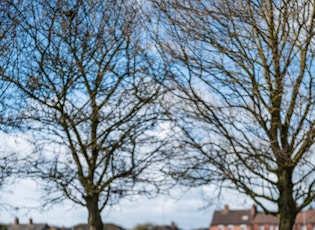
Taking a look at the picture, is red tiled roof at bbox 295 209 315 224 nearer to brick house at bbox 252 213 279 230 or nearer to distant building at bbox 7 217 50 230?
brick house at bbox 252 213 279 230

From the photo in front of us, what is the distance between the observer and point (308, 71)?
46.6ft

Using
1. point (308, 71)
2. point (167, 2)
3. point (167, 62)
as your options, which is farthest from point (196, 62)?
point (308, 71)

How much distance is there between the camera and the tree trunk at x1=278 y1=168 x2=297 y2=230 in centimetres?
1412

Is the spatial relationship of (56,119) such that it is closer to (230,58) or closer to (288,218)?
(230,58)

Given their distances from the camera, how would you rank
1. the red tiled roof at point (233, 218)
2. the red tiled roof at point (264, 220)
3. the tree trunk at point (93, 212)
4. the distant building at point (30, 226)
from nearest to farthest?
the tree trunk at point (93, 212)
the distant building at point (30, 226)
the red tiled roof at point (264, 220)
the red tiled roof at point (233, 218)

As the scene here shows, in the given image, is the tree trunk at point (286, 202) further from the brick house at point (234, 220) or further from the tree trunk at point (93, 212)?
the brick house at point (234, 220)

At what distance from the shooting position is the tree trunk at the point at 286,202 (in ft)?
46.3

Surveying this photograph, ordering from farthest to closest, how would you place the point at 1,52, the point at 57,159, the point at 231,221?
the point at 231,221, the point at 57,159, the point at 1,52

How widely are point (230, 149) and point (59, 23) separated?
5.33 m

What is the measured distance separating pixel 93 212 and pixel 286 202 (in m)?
5.03

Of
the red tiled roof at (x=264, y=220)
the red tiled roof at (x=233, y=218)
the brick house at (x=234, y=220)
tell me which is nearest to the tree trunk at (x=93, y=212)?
the red tiled roof at (x=264, y=220)

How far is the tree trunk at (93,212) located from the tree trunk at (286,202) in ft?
15.6

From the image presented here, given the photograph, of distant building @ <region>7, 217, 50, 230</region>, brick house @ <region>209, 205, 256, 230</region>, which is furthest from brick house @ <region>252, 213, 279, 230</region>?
distant building @ <region>7, 217, 50, 230</region>

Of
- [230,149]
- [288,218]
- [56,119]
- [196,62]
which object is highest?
[196,62]
